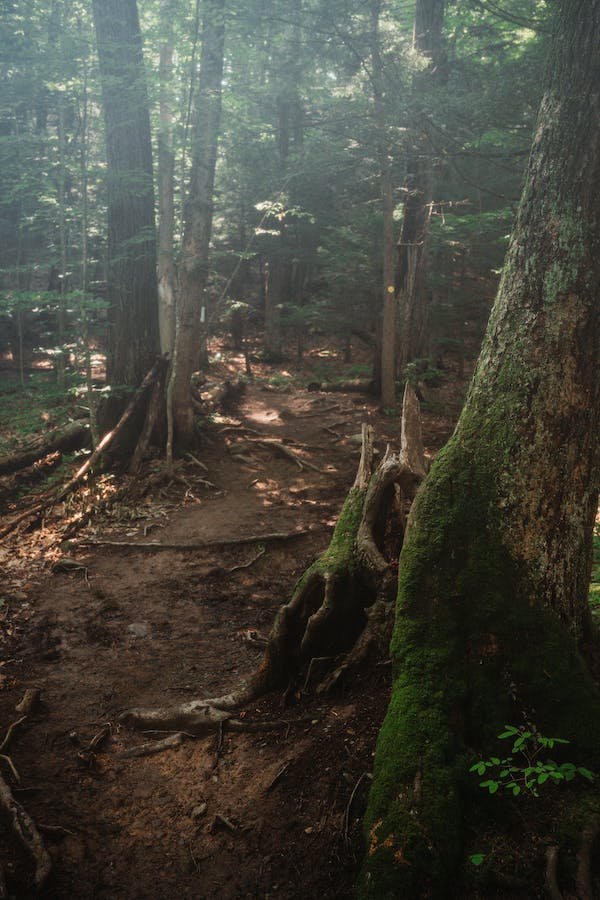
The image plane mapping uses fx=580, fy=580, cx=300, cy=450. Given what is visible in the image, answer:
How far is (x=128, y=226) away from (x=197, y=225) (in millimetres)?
1456

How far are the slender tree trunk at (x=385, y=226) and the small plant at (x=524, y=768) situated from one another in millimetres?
11130

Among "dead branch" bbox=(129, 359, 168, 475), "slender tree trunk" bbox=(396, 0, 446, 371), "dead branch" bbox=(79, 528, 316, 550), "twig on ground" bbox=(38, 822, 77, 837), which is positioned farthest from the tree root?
"slender tree trunk" bbox=(396, 0, 446, 371)

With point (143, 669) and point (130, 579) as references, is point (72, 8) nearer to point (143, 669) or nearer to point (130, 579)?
point (130, 579)

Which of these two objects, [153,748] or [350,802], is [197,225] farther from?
[350,802]

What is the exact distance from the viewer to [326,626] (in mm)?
Answer: 4562

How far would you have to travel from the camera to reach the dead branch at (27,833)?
3203 mm

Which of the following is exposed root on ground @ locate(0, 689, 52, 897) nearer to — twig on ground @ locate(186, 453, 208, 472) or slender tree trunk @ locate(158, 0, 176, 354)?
twig on ground @ locate(186, 453, 208, 472)

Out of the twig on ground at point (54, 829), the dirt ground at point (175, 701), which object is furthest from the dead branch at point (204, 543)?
the twig on ground at point (54, 829)

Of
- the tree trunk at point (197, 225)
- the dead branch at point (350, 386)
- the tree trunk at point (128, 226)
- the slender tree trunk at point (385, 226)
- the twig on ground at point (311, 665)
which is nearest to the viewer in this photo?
the twig on ground at point (311, 665)

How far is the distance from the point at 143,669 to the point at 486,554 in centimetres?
368

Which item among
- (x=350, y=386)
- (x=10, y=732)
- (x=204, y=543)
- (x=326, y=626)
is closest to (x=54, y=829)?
(x=10, y=732)

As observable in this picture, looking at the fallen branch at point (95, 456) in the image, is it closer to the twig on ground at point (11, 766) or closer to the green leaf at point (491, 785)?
Result: the twig on ground at point (11, 766)

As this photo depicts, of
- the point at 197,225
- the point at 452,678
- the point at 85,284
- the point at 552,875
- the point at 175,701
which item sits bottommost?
Result: the point at 175,701

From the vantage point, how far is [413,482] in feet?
17.8
